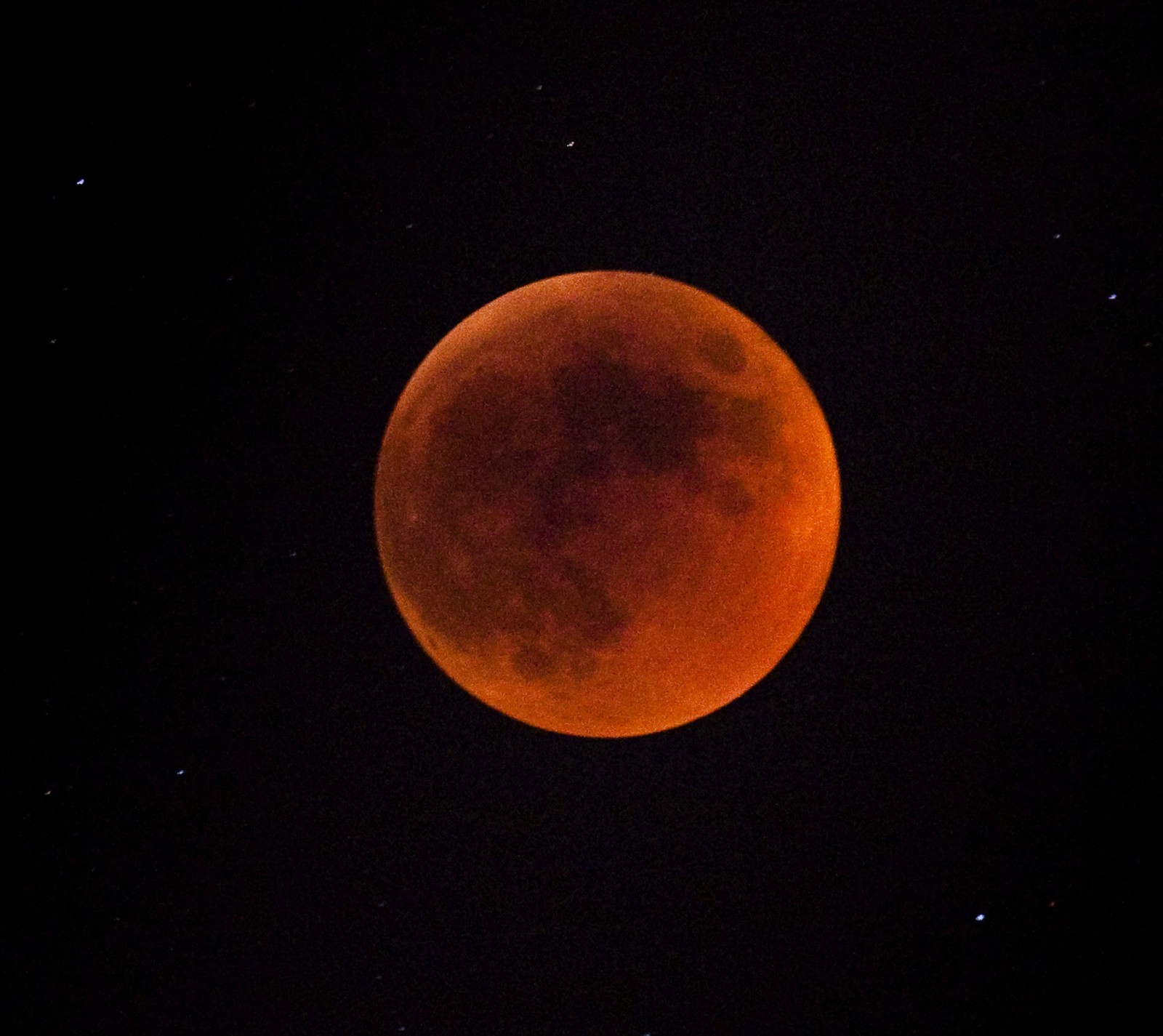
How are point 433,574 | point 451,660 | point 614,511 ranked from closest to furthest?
1. point 614,511
2. point 433,574
3. point 451,660

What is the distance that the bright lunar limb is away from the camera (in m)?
4.80

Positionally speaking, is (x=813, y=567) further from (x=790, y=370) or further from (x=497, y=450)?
(x=497, y=450)

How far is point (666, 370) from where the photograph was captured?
4992mm

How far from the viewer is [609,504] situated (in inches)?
187

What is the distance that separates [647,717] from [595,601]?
2.97ft

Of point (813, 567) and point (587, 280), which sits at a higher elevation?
point (587, 280)

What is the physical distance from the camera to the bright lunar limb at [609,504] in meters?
4.80

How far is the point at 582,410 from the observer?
15.9ft

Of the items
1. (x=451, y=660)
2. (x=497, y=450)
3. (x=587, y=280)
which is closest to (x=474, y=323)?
(x=587, y=280)

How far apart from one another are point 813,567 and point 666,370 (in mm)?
1298

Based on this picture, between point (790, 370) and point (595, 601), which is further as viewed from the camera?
point (790, 370)

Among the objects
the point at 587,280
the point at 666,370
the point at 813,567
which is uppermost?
the point at 587,280

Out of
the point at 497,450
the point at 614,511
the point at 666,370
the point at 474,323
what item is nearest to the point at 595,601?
the point at 614,511

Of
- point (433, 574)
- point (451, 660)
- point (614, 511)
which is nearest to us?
point (614, 511)
